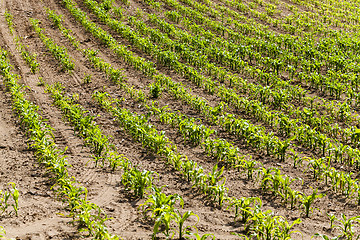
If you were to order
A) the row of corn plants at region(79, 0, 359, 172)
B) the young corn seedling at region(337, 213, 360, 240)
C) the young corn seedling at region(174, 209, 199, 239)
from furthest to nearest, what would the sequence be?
1. the row of corn plants at region(79, 0, 359, 172)
2. the young corn seedling at region(337, 213, 360, 240)
3. the young corn seedling at region(174, 209, 199, 239)

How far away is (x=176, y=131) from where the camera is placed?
9.30 meters

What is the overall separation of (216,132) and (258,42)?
7683mm

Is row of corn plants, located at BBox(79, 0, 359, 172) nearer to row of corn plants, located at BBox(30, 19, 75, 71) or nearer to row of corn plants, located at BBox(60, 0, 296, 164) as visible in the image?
row of corn plants, located at BBox(60, 0, 296, 164)

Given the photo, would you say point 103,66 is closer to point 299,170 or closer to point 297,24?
point 299,170

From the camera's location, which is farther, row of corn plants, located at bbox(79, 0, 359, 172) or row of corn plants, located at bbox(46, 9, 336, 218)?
row of corn plants, located at bbox(79, 0, 359, 172)

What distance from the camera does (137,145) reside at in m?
8.52

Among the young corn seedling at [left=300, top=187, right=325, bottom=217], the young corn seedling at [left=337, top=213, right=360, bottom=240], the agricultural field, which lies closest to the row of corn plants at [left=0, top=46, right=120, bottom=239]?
the agricultural field

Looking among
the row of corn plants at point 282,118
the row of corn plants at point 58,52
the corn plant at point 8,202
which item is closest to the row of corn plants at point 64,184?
the corn plant at point 8,202

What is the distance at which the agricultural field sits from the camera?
577cm

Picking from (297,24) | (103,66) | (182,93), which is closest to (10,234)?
(182,93)

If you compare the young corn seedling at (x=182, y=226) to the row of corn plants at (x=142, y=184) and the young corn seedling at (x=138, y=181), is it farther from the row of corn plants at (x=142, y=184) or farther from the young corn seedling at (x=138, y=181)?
the young corn seedling at (x=138, y=181)

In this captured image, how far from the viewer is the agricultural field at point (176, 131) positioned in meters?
5.77

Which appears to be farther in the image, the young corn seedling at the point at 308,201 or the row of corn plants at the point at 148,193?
the young corn seedling at the point at 308,201

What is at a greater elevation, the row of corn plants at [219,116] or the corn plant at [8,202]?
the row of corn plants at [219,116]
